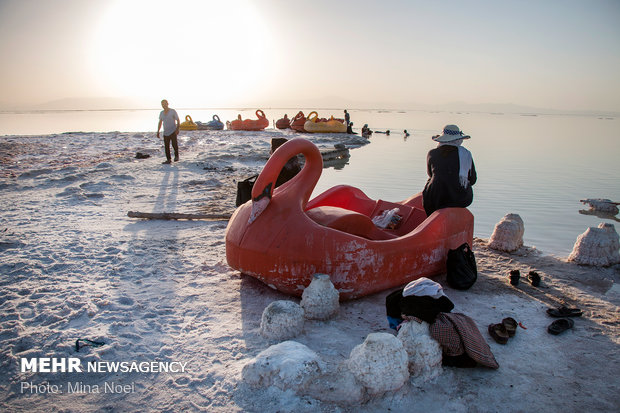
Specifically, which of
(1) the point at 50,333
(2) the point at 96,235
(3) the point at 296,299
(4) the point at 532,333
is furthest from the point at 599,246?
(2) the point at 96,235

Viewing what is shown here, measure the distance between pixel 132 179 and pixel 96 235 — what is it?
4.27 m

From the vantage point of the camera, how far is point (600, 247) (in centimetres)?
482

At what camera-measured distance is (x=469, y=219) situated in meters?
4.57

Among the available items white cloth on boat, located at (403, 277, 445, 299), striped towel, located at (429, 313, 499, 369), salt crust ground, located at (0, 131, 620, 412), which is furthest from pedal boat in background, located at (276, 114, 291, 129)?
striped towel, located at (429, 313, 499, 369)

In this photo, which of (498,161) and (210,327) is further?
(498,161)

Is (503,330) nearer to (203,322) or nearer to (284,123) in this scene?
(203,322)

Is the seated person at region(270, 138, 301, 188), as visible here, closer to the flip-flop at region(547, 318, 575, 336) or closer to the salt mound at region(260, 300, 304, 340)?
the salt mound at region(260, 300, 304, 340)

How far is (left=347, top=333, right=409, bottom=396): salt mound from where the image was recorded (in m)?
2.46

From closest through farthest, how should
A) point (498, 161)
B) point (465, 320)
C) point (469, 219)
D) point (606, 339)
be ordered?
point (465, 320) → point (606, 339) → point (469, 219) → point (498, 161)

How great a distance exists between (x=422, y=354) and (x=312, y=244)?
134 centimetres

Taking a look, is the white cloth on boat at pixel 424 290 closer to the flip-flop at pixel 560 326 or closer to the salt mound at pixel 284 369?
the salt mound at pixel 284 369

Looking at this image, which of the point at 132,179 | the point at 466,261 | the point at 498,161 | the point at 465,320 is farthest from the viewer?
the point at 498,161

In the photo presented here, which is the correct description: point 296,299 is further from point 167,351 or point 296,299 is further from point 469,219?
point 469,219

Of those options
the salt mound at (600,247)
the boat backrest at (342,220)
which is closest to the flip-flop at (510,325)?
the boat backrest at (342,220)
